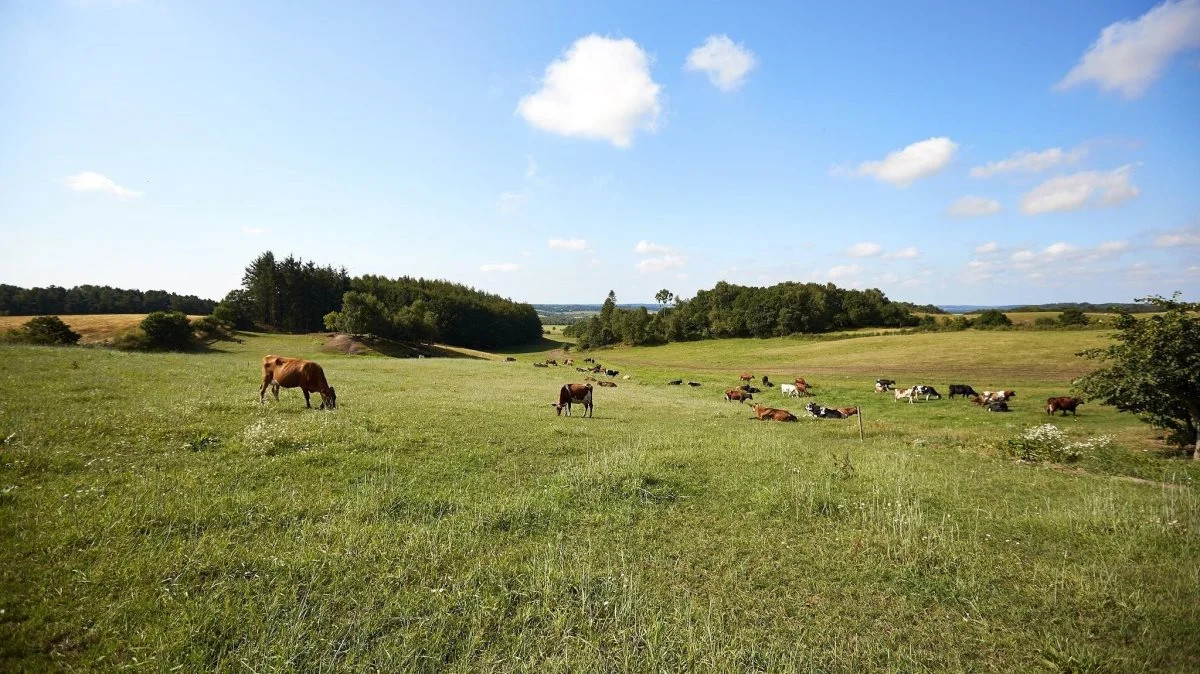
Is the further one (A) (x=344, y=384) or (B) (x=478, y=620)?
(A) (x=344, y=384)

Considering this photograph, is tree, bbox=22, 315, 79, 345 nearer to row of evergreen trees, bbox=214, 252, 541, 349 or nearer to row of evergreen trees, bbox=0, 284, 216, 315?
row of evergreen trees, bbox=214, 252, 541, 349

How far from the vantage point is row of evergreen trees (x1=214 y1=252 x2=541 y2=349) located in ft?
237

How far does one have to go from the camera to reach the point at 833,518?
29.8 feet

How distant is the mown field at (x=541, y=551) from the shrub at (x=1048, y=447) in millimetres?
702

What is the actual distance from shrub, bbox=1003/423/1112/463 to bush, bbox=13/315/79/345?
216 ft

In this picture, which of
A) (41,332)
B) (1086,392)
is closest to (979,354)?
(1086,392)

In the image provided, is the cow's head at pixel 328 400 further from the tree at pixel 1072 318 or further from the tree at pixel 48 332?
the tree at pixel 1072 318

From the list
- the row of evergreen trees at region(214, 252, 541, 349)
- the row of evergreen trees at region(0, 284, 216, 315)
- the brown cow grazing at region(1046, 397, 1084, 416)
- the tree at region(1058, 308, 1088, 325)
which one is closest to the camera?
the brown cow grazing at region(1046, 397, 1084, 416)

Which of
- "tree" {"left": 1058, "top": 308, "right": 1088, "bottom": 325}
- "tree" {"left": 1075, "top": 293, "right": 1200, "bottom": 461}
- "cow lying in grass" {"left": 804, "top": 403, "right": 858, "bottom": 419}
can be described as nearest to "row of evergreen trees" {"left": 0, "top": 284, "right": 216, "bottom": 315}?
"cow lying in grass" {"left": 804, "top": 403, "right": 858, "bottom": 419}

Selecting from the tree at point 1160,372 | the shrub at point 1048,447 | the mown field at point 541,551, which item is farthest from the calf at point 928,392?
the mown field at point 541,551

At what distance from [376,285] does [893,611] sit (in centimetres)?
12638

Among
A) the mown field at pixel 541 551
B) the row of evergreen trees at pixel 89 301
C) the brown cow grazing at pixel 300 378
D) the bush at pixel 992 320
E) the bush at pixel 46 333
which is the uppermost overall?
the row of evergreen trees at pixel 89 301

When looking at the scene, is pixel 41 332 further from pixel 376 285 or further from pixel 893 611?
pixel 376 285

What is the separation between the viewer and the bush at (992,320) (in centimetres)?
7730
